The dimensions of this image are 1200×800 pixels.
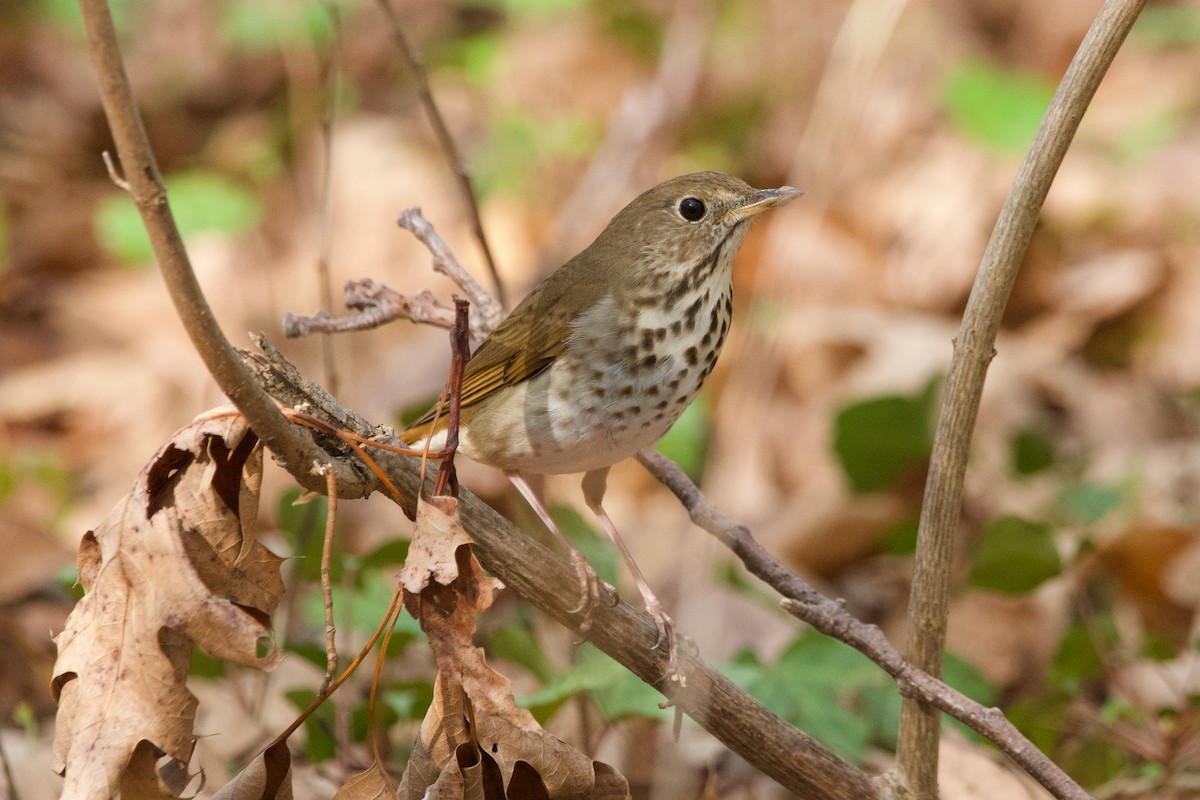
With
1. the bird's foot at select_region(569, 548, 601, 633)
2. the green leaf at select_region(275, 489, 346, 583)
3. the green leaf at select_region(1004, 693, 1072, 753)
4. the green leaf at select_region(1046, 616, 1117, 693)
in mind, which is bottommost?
the green leaf at select_region(1004, 693, 1072, 753)

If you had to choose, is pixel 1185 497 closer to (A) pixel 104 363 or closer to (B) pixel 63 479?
(B) pixel 63 479

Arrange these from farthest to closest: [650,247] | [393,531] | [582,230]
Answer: [582,230], [393,531], [650,247]

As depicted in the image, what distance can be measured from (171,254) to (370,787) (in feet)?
2.85

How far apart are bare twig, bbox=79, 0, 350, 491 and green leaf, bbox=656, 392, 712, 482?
102 inches

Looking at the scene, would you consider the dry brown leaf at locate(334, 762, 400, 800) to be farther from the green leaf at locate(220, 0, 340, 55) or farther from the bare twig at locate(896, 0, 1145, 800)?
the green leaf at locate(220, 0, 340, 55)

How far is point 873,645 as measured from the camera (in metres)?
2.13

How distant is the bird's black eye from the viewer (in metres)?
2.84

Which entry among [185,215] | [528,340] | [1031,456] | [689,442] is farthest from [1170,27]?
[528,340]

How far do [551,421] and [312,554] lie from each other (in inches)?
34.6

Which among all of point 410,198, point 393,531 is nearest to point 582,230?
point 410,198

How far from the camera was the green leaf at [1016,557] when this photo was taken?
3.00 m

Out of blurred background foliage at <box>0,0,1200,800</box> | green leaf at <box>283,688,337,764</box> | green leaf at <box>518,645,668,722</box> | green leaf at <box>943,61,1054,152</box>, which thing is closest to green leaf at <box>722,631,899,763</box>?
blurred background foliage at <box>0,0,1200,800</box>

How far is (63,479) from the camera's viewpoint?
16.8 ft

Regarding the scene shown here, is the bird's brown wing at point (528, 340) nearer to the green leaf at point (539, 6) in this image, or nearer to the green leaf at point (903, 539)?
the green leaf at point (903, 539)
